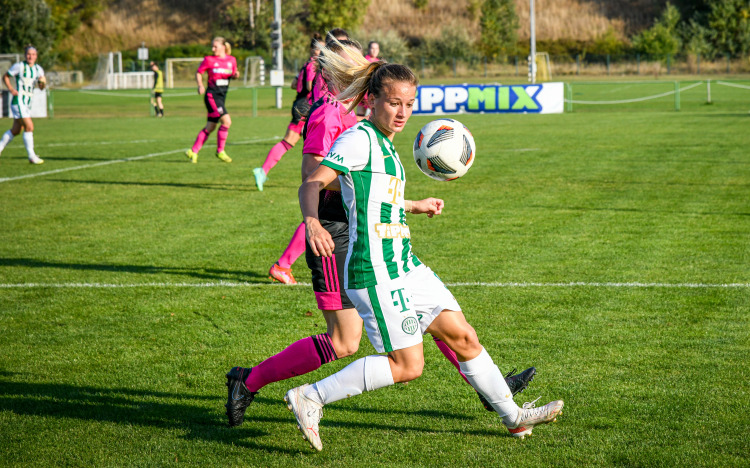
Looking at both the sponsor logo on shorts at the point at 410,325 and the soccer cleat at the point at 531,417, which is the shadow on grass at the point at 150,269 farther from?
the sponsor logo on shorts at the point at 410,325

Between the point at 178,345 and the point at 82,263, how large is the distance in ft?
10.0

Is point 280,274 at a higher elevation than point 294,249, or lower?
lower

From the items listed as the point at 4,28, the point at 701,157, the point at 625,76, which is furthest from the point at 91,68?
the point at 701,157

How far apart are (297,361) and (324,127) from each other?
5.29 ft

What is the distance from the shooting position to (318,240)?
10.6 feet

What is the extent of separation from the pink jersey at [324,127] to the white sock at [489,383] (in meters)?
1.74

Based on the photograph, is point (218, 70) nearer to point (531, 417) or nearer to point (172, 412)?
point (172, 412)

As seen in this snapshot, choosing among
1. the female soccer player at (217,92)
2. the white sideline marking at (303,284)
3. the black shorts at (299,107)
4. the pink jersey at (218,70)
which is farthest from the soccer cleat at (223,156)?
the white sideline marking at (303,284)

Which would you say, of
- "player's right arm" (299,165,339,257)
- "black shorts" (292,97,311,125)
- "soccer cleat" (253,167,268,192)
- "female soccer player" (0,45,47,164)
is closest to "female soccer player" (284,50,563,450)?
"player's right arm" (299,165,339,257)

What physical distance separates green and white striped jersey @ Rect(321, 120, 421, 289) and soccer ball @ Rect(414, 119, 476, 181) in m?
0.67

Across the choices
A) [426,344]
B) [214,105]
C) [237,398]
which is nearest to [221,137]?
[214,105]

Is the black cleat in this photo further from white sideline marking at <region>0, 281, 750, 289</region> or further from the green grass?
white sideline marking at <region>0, 281, 750, 289</region>

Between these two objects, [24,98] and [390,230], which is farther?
[24,98]

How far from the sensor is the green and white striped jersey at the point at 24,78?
16391 mm
